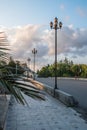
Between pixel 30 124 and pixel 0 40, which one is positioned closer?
pixel 0 40

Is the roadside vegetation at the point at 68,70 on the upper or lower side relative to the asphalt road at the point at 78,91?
upper

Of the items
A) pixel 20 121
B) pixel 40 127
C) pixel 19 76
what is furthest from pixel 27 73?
pixel 20 121

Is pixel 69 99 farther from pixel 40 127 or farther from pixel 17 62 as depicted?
pixel 17 62

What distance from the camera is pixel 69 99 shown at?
12.5 meters

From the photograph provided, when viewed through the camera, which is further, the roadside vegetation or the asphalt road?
the roadside vegetation

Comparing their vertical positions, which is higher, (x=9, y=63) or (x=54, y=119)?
(x=9, y=63)

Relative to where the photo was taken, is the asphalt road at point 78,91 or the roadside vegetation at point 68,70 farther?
the roadside vegetation at point 68,70

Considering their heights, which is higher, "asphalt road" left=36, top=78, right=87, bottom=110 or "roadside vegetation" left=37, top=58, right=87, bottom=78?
"roadside vegetation" left=37, top=58, right=87, bottom=78

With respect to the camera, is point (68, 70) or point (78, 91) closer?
point (78, 91)

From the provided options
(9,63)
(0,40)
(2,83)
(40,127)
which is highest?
(0,40)

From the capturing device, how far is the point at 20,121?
844 centimetres

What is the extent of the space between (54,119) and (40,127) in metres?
1.38

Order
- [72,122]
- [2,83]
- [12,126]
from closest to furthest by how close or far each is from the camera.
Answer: [2,83], [12,126], [72,122]

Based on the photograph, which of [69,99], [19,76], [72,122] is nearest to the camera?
[19,76]
